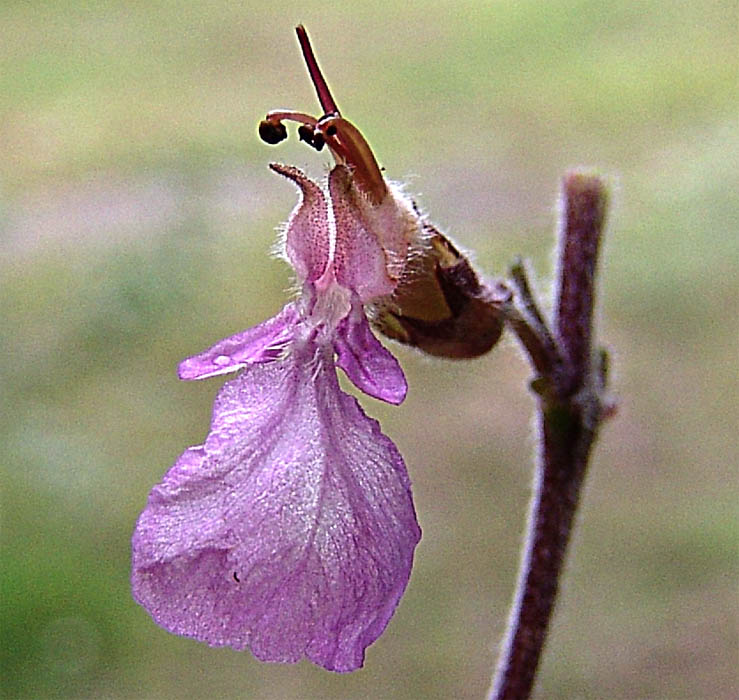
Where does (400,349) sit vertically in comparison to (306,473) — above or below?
above

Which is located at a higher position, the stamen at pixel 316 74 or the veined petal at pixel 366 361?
the stamen at pixel 316 74

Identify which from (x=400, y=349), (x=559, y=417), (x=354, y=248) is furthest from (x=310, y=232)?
(x=400, y=349)

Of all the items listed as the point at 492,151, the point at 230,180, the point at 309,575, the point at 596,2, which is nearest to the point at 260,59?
the point at 230,180

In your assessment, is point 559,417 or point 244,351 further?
point 559,417

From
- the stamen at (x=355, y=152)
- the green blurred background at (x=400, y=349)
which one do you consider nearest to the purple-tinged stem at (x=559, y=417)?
the stamen at (x=355, y=152)

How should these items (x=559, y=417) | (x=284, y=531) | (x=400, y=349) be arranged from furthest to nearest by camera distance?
(x=400, y=349)
(x=559, y=417)
(x=284, y=531)

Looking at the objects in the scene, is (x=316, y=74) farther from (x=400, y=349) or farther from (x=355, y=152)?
(x=400, y=349)

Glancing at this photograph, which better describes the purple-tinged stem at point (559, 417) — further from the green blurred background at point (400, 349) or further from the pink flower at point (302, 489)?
the green blurred background at point (400, 349)

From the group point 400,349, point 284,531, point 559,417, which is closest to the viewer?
point 284,531
